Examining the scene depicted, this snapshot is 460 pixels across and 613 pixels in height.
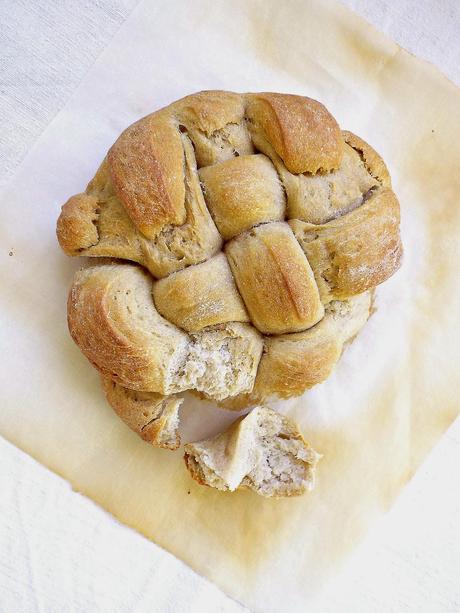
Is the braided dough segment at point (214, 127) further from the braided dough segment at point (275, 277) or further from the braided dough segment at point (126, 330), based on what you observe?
the braided dough segment at point (126, 330)

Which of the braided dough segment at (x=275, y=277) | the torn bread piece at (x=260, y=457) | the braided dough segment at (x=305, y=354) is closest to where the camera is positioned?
the braided dough segment at (x=275, y=277)

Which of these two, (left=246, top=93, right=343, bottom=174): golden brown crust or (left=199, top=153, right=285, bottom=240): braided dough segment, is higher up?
(left=246, top=93, right=343, bottom=174): golden brown crust

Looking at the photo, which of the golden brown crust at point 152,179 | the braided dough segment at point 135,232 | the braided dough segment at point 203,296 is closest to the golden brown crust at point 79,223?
the braided dough segment at point 135,232

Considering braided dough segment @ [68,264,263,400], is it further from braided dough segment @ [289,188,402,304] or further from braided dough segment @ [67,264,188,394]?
braided dough segment @ [289,188,402,304]

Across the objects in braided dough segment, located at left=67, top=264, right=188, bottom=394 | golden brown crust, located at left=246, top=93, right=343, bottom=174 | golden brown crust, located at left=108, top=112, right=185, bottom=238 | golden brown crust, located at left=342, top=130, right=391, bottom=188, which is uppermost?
golden brown crust, located at left=342, top=130, right=391, bottom=188

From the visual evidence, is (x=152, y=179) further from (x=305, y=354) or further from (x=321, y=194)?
(x=305, y=354)

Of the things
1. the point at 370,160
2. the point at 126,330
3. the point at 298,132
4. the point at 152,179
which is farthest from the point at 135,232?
the point at 370,160

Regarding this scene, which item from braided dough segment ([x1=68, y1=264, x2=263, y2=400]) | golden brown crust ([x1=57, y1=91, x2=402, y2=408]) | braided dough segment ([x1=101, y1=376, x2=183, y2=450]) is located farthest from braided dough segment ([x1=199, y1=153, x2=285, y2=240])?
braided dough segment ([x1=101, y1=376, x2=183, y2=450])
